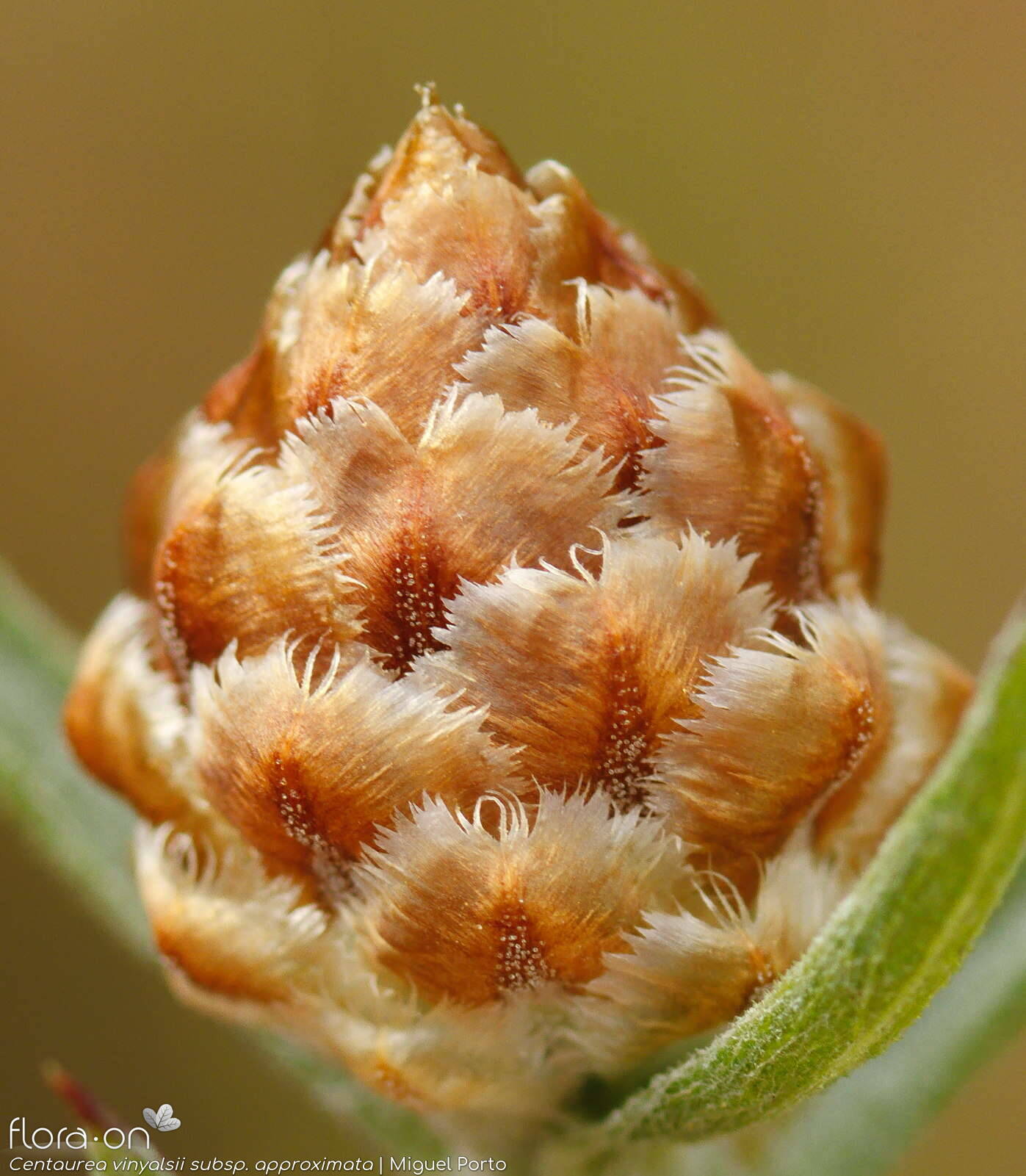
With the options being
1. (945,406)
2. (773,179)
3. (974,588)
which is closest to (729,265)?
(773,179)

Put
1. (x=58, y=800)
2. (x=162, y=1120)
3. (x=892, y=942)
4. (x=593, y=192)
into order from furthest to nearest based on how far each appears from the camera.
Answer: (x=593, y=192)
(x=58, y=800)
(x=162, y=1120)
(x=892, y=942)

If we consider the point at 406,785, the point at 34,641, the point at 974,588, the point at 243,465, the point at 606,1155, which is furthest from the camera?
the point at 974,588

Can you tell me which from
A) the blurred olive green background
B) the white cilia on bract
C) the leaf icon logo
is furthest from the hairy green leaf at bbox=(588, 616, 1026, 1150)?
the blurred olive green background

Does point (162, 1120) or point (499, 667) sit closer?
point (499, 667)

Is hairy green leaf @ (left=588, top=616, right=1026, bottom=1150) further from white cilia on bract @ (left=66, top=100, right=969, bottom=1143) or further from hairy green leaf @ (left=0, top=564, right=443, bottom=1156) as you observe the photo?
hairy green leaf @ (left=0, top=564, right=443, bottom=1156)

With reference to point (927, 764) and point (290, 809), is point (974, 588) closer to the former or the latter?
A: point (927, 764)

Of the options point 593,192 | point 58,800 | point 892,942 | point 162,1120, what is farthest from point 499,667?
point 593,192

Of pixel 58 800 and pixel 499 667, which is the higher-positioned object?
pixel 499 667

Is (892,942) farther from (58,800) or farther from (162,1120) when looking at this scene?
(58,800)
